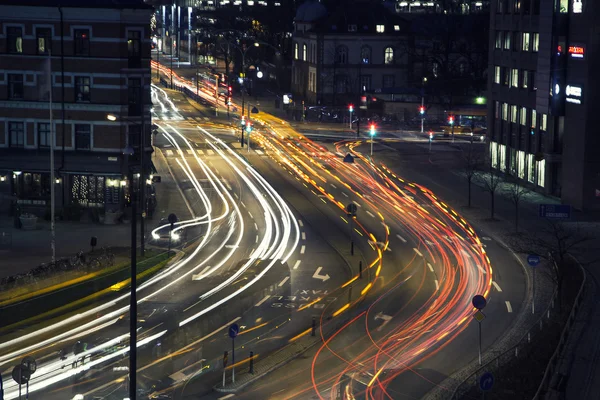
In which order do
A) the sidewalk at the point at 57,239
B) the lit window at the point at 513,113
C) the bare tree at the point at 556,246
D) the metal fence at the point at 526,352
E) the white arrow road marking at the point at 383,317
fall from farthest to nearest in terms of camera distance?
the lit window at the point at 513,113, the sidewalk at the point at 57,239, the bare tree at the point at 556,246, the white arrow road marking at the point at 383,317, the metal fence at the point at 526,352

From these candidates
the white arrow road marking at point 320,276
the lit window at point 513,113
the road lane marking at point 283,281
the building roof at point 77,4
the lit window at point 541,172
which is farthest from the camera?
the lit window at point 513,113

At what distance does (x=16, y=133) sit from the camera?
210 feet

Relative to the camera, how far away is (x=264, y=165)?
84188 mm

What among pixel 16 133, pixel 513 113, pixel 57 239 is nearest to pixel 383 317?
pixel 57 239

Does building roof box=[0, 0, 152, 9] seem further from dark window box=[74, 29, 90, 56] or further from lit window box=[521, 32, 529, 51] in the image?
lit window box=[521, 32, 529, 51]

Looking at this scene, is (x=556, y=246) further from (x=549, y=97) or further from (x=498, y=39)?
(x=498, y=39)

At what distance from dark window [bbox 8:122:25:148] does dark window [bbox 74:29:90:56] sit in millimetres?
5624

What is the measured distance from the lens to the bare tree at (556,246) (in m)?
46.3

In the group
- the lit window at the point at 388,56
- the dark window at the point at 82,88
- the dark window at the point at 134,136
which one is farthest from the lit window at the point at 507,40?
the lit window at the point at 388,56

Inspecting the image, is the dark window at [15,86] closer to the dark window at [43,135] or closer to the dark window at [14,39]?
the dark window at [14,39]

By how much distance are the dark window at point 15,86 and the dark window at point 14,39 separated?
1.52m

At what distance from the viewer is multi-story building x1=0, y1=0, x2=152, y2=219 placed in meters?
62.1

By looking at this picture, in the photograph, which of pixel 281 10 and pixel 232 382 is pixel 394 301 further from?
pixel 281 10

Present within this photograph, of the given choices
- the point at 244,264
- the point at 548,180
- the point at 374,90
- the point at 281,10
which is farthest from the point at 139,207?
the point at 281,10
